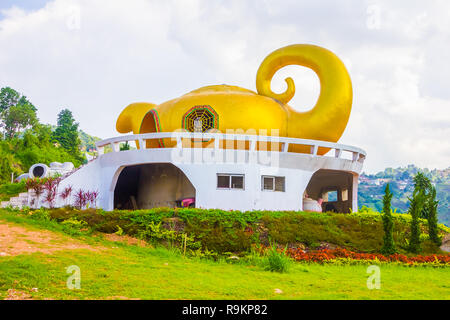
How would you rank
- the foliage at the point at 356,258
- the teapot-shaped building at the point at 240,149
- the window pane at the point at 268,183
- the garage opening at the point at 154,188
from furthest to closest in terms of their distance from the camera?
the garage opening at the point at 154,188 < the window pane at the point at 268,183 < the teapot-shaped building at the point at 240,149 < the foliage at the point at 356,258

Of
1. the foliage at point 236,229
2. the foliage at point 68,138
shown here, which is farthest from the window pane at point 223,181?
the foliage at point 68,138

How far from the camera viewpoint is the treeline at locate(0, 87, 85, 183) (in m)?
43.8

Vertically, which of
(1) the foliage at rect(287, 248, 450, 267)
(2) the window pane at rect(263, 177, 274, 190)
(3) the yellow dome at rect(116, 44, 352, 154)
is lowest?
(1) the foliage at rect(287, 248, 450, 267)

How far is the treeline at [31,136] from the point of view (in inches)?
1725

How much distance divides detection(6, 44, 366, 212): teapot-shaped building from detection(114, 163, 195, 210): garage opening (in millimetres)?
51

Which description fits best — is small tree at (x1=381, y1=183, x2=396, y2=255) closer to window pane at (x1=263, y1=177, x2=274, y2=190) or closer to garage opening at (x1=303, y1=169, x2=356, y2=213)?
window pane at (x1=263, y1=177, x2=274, y2=190)

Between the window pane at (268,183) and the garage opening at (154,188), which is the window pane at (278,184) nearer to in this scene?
the window pane at (268,183)

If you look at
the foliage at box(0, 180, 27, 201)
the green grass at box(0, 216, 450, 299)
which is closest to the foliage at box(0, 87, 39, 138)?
the foliage at box(0, 180, 27, 201)

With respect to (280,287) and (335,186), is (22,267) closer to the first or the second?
(280,287)

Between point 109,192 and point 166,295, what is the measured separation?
13.6 m

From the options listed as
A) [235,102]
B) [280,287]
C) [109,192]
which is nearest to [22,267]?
[280,287]

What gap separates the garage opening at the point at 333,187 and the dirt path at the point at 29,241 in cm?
1314
